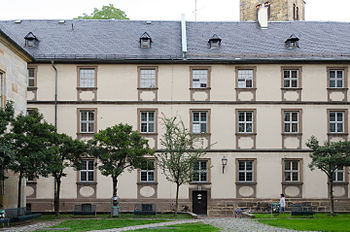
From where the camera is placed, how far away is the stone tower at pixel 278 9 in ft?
184

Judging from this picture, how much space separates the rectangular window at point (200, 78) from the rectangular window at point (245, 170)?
503 cm

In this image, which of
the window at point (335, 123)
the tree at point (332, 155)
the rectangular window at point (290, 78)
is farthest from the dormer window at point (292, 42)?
the tree at point (332, 155)

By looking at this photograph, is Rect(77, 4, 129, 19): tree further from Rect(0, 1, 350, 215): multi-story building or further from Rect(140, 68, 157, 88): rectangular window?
Rect(140, 68, 157, 88): rectangular window

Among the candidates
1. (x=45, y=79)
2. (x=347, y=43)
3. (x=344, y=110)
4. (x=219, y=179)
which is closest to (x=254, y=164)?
(x=219, y=179)

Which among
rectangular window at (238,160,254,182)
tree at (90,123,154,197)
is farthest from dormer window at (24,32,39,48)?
rectangular window at (238,160,254,182)

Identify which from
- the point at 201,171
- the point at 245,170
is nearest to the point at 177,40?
the point at 201,171

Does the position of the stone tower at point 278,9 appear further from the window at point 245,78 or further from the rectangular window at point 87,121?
the rectangular window at point 87,121

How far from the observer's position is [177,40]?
1326 inches

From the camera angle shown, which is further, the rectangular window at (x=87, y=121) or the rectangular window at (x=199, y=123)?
the rectangular window at (x=199, y=123)

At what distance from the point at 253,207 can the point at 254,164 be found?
248cm

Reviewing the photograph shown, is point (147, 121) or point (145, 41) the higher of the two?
point (145, 41)

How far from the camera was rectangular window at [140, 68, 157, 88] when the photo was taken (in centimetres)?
3161

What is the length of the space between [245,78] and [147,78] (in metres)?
5.83

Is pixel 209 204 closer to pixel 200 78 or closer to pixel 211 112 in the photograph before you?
pixel 211 112
